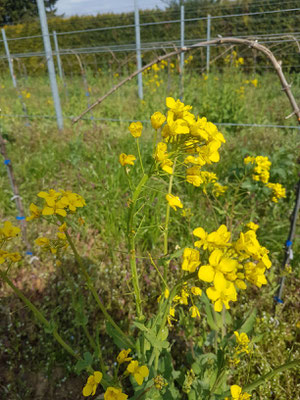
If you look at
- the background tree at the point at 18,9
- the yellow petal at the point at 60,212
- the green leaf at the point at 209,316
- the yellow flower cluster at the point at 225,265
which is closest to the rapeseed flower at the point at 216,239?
the yellow flower cluster at the point at 225,265

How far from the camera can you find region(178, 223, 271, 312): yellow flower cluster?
22.8 inches

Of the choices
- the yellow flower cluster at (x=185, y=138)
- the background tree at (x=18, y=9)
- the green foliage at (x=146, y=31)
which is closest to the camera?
the yellow flower cluster at (x=185, y=138)

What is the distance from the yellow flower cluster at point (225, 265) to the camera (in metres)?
0.58

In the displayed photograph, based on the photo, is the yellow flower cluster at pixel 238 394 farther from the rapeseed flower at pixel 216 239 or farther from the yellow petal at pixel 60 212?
the yellow petal at pixel 60 212

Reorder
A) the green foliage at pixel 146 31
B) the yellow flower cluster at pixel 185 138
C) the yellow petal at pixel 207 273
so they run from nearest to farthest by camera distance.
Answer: the yellow petal at pixel 207 273
the yellow flower cluster at pixel 185 138
the green foliage at pixel 146 31

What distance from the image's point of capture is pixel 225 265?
1.90 ft

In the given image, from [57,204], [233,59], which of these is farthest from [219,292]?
[233,59]

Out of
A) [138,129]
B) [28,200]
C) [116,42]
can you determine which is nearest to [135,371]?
[138,129]

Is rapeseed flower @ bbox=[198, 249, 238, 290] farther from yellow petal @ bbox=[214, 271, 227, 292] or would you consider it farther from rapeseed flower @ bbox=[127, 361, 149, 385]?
rapeseed flower @ bbox=[127, 361, 149, 385]

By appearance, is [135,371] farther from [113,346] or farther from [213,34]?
[213,34]

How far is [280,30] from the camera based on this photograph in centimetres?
844

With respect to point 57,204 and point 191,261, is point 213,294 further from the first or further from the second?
point 57,204

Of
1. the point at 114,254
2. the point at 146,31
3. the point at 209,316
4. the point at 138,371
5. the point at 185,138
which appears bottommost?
the point at 114,254

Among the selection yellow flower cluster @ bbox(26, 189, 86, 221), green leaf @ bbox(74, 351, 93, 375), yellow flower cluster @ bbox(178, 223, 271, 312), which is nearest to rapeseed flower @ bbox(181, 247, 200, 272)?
yellow flower cluster @ bbox(178, 223, 271, 312)
